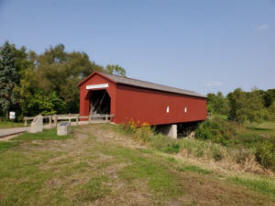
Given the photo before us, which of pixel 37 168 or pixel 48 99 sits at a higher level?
pixel 48 99

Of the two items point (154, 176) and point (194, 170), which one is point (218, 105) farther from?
point (154, 176)

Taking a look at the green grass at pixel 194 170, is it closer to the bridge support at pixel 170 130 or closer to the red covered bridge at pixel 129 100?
the red covered bridge at pixel 129 100

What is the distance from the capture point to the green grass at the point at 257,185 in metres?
3.66

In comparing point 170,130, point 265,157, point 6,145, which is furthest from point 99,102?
point 265,157

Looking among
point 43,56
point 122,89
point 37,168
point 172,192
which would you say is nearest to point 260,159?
point 172,192

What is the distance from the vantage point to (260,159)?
6.36 meters

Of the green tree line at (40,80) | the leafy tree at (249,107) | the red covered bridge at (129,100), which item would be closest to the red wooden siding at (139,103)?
the red covered bridge at (129,100)

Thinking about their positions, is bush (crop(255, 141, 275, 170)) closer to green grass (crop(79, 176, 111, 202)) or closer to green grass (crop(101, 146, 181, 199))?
green grass (crop(101, 146, 181, 199))

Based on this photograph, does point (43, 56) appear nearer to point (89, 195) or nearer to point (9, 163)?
point (9, 163)

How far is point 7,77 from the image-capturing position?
61.3 ft

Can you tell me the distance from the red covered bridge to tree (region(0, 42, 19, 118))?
27.4 feet

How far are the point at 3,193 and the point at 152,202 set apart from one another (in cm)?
269

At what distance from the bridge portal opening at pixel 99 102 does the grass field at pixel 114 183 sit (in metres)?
11.6

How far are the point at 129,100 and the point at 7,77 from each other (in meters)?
14.0
